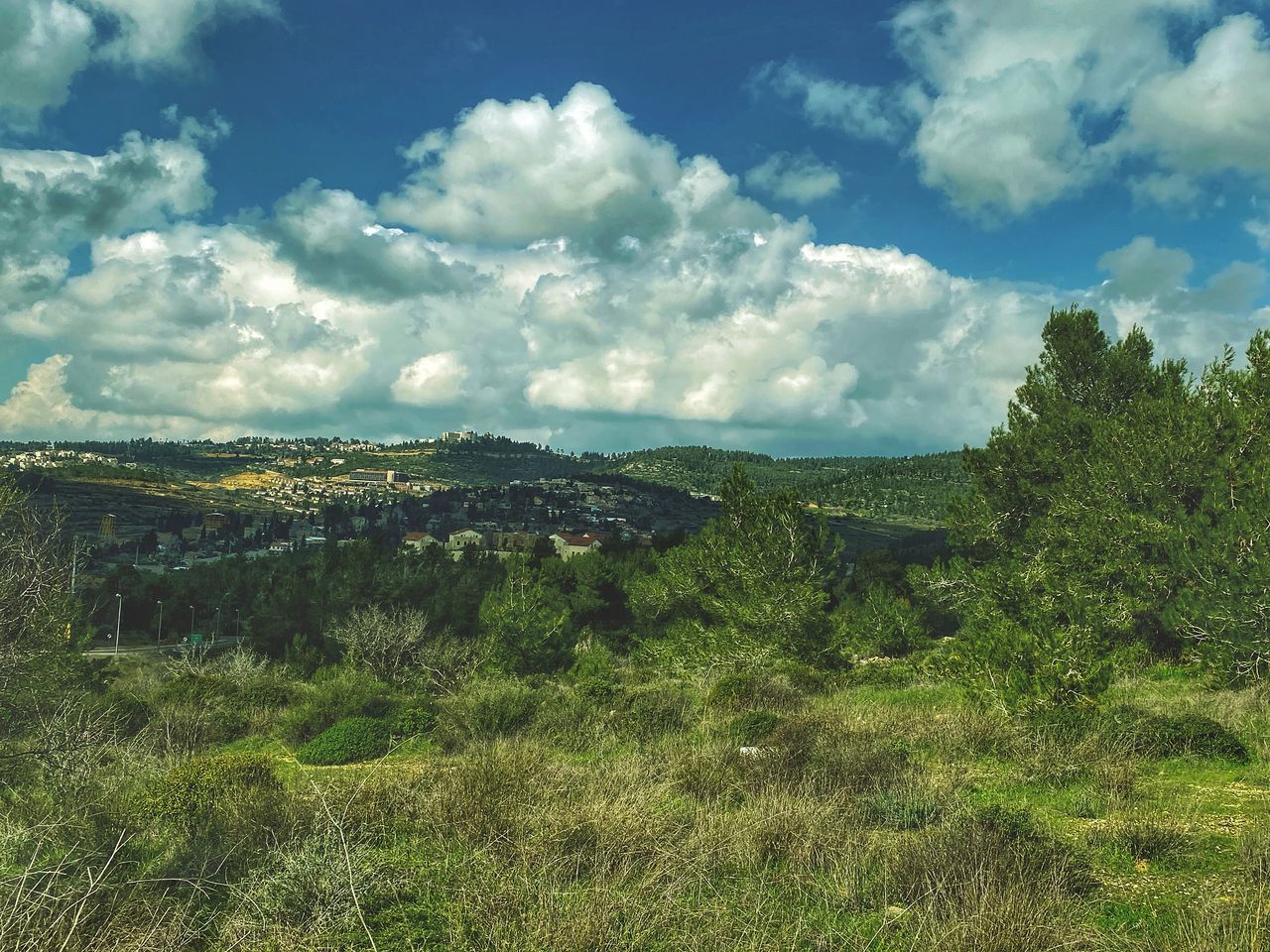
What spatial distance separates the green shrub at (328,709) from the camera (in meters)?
21.3

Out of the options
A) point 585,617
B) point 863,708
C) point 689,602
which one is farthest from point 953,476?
point 863,708

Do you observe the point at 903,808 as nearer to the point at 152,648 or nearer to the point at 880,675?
the point at 880,675

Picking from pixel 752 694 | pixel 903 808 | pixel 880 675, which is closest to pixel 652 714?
pixel 752 694

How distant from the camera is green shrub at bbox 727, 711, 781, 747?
1230cm

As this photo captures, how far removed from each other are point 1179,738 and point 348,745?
15.4 metres

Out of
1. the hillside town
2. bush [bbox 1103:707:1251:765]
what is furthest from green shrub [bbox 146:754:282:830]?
the hillside town

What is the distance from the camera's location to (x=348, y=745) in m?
17.6

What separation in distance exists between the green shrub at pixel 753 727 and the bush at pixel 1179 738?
4695 millimetres

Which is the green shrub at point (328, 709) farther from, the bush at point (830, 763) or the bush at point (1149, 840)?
the bush at point (1149, 840)

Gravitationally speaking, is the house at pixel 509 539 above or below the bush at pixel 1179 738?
below

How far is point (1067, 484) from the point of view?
24.8 m

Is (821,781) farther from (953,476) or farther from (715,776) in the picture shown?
(953,476)

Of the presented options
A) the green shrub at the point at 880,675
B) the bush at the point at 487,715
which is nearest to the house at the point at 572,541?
the green shrub at the point at 880,675

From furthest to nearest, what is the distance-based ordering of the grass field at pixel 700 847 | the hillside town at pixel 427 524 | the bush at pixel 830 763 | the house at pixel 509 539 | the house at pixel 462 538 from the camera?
the house at pixel 462 538, the hillside town at pixel 427 524, the house at pixel 509 539, the bush at pixel 830 763, the grass field at pixel 700 847
